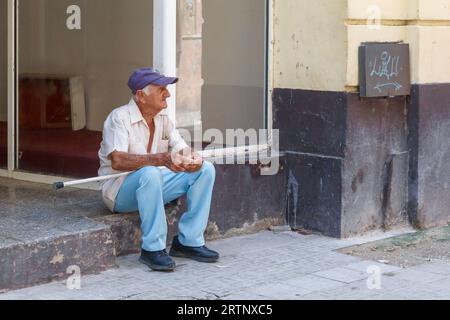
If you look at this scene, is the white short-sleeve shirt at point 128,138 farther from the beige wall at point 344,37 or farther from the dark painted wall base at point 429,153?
the dark painted wall base at point 429,153

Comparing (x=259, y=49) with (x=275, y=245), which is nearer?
(x=275, y=245)

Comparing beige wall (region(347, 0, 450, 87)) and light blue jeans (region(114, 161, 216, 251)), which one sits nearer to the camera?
light blue jeans (region(114, 161, 216, 251))

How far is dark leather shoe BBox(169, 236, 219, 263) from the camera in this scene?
6.00 m

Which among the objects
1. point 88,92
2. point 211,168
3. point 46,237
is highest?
point 88,92

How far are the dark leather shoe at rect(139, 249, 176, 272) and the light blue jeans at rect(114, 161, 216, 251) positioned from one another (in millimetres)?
35

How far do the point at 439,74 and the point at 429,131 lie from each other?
0.46 m

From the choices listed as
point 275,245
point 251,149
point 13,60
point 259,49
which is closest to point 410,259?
point 275,245

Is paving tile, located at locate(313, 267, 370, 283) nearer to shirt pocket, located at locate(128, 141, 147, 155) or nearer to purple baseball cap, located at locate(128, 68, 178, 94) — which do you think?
shirt pocket, located at locate(128, 141, 147, 155)

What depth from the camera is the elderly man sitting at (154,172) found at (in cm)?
565

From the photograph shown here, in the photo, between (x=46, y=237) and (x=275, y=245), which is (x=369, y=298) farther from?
(x=46, y=237)

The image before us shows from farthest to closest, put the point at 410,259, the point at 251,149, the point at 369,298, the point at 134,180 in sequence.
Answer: the point at 251,149 < the point at 410,259 < the point at 134,180 < the point at 369,298

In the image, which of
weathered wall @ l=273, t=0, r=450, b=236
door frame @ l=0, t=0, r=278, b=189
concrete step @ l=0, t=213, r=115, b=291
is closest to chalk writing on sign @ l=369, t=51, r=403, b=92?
weathered wall @ l=273, t=0, r=450, b=236

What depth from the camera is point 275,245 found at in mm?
6605

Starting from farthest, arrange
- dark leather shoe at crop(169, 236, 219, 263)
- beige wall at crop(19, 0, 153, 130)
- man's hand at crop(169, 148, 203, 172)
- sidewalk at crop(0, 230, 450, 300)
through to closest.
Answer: beige wall at crop(19, 0, 153, 130) < dark leather shoe at crop(169, 236, 219, 263) < man's hand at crop(169, 148, 203, 172) < sidewalk at crop(0, 230, 450, 300)
